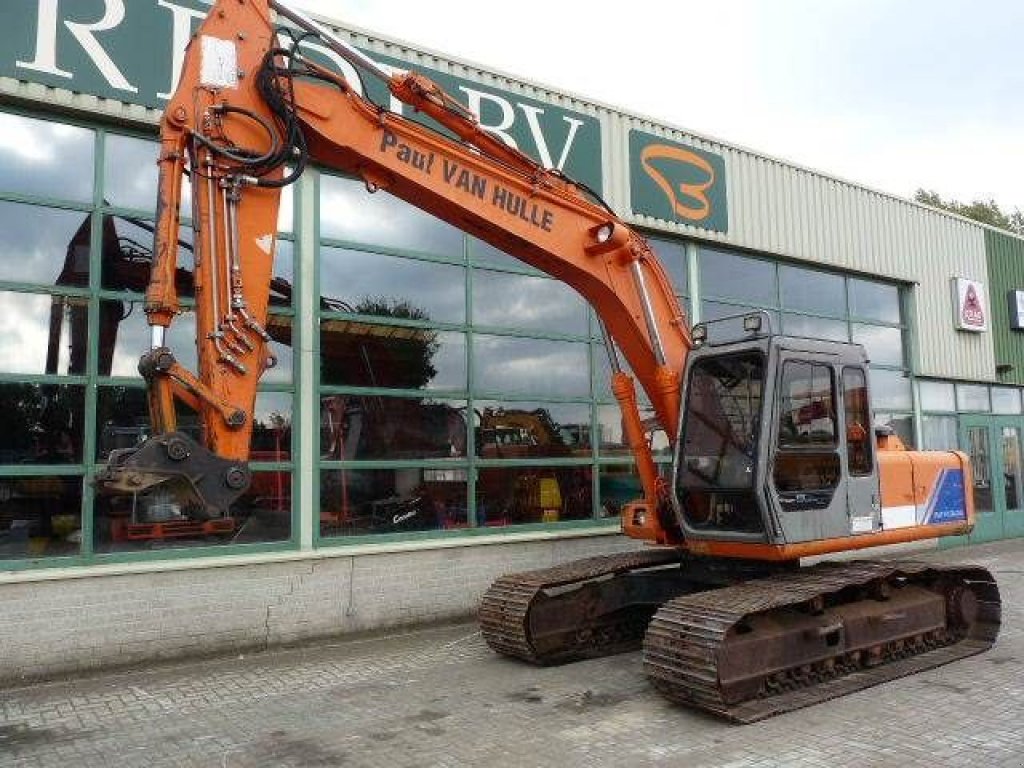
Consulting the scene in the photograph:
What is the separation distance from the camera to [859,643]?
666cm

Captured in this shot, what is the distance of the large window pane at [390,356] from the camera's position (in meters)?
8.52

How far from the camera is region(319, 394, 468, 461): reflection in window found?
843 centimetres

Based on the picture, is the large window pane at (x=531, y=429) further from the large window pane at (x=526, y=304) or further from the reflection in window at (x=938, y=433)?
the reflection in window at (x=938, y=433)

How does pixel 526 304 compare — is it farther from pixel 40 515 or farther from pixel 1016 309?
pixel 1016 309

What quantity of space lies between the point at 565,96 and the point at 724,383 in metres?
5.08

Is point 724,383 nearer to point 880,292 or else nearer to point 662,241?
point 662,241

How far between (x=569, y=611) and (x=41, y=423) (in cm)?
467

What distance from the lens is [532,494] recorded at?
31.8 ft

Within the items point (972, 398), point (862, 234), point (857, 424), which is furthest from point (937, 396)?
point (857, 424)

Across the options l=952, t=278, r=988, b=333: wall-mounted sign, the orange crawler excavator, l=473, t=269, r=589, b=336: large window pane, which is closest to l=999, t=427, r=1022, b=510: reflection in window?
l=952, t=278, r=988, b=333: wall-mounted sign

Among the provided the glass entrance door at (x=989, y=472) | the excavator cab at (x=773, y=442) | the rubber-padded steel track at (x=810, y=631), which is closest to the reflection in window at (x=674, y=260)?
the excavator cab at (x=773, y=442)

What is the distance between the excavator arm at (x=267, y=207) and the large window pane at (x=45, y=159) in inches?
114

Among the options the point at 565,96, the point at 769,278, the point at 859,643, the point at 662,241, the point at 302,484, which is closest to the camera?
the point at 859,643

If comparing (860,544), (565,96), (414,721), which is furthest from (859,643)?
(565,96)
